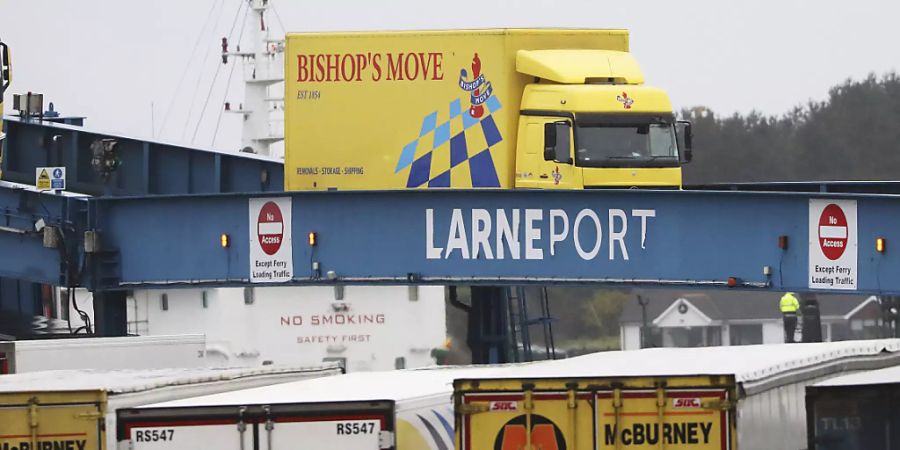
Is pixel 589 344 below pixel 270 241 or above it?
below

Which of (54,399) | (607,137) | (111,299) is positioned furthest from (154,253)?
(54,399)

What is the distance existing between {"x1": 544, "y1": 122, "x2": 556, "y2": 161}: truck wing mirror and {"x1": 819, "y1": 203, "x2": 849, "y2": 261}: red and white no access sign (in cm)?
600

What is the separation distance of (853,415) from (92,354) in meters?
11.4

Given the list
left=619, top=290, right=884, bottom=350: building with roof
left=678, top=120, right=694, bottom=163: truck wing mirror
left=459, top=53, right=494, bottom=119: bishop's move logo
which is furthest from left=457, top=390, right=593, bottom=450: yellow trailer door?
left=619, top=290, right=884, bottom=350: building with roof

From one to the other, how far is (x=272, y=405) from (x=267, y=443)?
11.4 inches

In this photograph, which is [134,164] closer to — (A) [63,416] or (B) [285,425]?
(A) [63,416]

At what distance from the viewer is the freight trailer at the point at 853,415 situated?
15.2m

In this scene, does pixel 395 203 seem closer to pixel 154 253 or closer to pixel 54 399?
pixel 154 253

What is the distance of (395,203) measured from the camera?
27797 millimetres

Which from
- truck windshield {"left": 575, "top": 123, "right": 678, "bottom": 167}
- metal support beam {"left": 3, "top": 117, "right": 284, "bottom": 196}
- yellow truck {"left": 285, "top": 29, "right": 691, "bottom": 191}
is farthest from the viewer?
metal support beam {"left": 3, "top": 117, "right": 284, "bottom": 196}

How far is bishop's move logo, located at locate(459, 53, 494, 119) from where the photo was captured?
30.1 metres

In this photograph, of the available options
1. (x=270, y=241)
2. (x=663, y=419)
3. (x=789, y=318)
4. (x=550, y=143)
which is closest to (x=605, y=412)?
(x=663, y=419)

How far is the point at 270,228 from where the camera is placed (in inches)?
1125

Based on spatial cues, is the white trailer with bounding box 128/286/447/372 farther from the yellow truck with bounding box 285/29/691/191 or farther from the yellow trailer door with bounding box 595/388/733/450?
the yellow trailer door with bounding box 595/388/733/450
